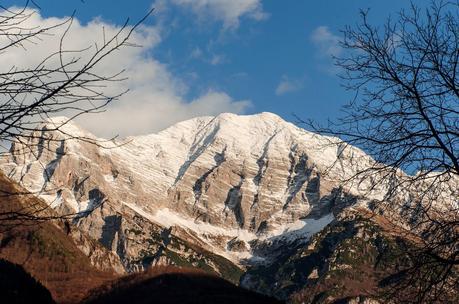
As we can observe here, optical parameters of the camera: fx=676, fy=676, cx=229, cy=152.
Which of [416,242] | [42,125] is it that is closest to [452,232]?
[416,242]

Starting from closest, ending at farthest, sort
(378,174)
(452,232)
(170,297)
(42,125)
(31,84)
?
(31,84), (42,125), (452,232), (378,174), (170,297)

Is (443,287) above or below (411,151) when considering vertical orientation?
below

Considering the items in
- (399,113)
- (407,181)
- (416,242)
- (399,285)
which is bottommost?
(399,285)

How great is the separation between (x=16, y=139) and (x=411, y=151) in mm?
6931

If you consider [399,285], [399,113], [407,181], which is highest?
[399,113]

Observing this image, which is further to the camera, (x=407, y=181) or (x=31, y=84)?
(x=407, y=181)

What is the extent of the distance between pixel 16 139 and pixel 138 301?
7613 inches

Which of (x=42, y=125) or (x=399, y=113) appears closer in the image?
(x=42, y=125)

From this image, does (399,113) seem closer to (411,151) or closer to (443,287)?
(411,151)

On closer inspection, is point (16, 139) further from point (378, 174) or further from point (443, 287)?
point (443, 287)

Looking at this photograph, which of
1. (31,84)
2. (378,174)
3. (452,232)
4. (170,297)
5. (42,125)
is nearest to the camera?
(31,84)

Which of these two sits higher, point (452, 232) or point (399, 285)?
point (452, 232)

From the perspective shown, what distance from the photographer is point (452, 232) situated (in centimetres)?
1145

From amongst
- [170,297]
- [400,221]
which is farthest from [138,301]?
[400,221]
